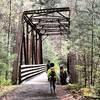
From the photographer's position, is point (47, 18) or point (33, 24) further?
point (33, 24)

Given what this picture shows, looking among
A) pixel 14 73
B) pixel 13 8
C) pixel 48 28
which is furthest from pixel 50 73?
pixel 48 28

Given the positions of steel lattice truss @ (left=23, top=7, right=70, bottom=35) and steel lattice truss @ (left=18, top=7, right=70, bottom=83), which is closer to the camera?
steel lattice truss @ (left=18, top=7, right=70, bottom=83)

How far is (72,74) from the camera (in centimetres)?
1825

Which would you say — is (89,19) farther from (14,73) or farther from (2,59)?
(14,73)

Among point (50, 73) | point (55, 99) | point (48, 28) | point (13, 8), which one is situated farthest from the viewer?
point (48, 28)

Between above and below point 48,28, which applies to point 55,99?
below

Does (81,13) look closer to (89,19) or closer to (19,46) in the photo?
(89,19)

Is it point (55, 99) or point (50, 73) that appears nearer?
point (55, 99)

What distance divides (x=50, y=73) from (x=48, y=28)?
20.1 meters

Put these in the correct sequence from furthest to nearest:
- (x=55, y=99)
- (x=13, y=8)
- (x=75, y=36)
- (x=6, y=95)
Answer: (x=13, y=8) < (x=75, y=36) < (x=6, y=95) < (x=55, y=99)

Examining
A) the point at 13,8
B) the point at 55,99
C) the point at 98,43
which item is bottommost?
the point at 55,99

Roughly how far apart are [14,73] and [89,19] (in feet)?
19.6

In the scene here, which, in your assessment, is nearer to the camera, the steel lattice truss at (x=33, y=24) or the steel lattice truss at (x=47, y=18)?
the steel lattice truss at (x=33, y=24)

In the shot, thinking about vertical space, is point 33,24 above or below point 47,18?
below
